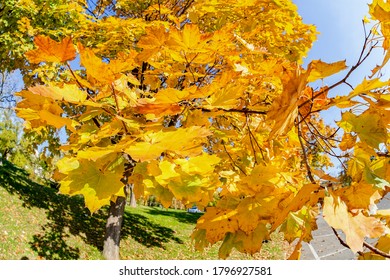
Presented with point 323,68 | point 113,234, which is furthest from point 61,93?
point 113,234

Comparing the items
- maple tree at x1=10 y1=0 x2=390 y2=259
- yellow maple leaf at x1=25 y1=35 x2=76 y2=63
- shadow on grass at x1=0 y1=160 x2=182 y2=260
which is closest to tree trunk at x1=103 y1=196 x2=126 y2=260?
shadow on grass at x1=0 y1=160 x2=182 y2=260

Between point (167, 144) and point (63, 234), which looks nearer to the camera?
point (167, 144)

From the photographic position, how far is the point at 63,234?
27.3 feet

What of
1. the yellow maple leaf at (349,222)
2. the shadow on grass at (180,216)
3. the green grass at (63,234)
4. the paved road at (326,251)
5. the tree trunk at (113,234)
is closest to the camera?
the yellow maple leaf at (349,222)

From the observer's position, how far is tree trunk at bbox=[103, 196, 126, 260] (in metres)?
8.09

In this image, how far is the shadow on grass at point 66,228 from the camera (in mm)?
7475

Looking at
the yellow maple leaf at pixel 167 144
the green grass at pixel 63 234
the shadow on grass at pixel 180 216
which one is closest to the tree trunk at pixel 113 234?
the green grass at pixel 63 234

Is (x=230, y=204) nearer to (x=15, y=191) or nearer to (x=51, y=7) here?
(x=51, y=7)

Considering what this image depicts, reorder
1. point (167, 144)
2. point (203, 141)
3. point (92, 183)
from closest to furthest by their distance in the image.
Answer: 1. point (167, 144)
2. point (92, 183)
3. point (203, 141)

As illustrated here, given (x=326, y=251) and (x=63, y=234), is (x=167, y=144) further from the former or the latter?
(x=326, y=251)

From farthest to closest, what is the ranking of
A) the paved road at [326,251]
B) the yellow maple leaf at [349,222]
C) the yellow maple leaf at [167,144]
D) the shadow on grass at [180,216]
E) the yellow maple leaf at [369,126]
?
1. the shadow on grass at [180,216]
2. the paved road at [326,251]
3. the yellow maple leaf at [369,126]
4. the yellow maple leaf at [349,222]
5. the yellow maple leaf at [167,144]

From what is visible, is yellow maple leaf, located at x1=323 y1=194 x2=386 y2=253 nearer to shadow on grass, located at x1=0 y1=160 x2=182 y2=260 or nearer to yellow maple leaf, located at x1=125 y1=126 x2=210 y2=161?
yellow maple leaf, located at x1=125 y1=126 x2=210 y2=161

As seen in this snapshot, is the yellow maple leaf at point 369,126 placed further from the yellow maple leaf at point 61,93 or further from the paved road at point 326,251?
the paved road at point 326,251

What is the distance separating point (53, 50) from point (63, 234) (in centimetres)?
832
